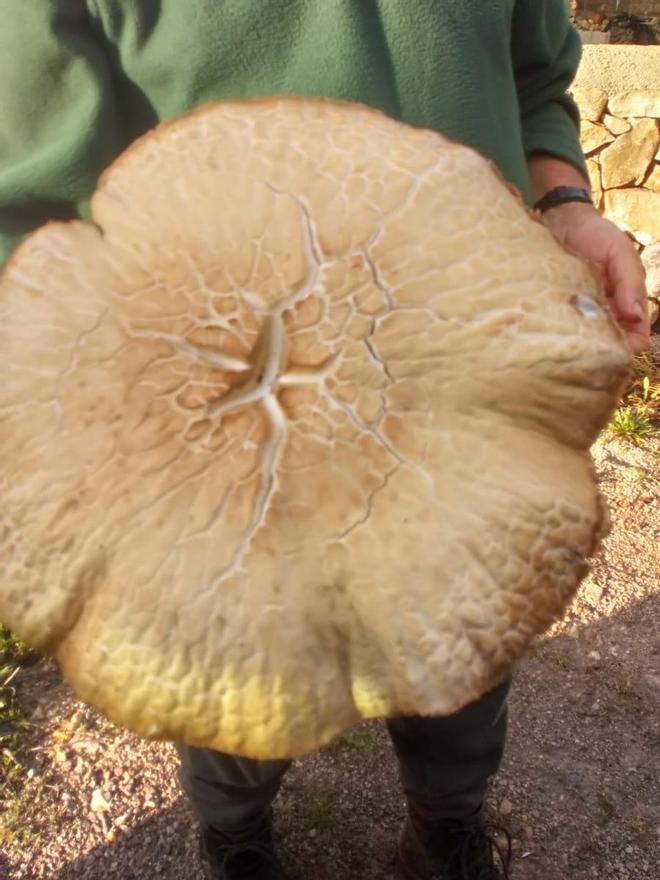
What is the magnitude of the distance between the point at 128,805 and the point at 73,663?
1.41m

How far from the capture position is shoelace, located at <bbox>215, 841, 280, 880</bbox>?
6.32 feet

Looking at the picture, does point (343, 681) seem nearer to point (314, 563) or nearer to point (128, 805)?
point (314, 563)

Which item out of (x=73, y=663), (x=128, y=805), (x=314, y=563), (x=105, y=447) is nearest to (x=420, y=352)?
(x=314, y=563)

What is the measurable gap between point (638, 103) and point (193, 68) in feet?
11.6

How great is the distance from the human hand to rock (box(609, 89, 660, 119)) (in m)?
2.94

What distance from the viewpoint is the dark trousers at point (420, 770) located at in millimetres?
1737

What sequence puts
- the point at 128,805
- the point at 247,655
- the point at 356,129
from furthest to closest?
the point at 128,805 < the point at 356,129 < the point at 247,655

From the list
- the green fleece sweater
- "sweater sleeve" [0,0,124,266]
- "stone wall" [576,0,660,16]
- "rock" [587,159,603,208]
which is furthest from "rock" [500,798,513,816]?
"stone wall" [576,0,660,16]

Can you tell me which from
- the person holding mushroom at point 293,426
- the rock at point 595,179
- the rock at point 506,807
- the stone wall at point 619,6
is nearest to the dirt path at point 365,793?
the rock at point 506,807

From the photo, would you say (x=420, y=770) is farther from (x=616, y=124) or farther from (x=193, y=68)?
(x=616, y=124)

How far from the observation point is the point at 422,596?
99 centimetres

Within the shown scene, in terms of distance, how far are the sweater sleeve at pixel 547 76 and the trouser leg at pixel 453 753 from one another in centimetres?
113

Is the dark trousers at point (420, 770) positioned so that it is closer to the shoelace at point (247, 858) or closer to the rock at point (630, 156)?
the shoelace at point (247, 858)

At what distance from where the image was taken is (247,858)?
195cm
